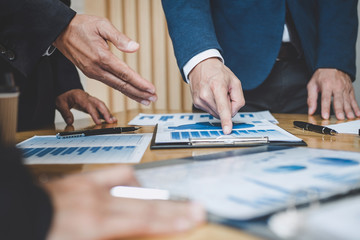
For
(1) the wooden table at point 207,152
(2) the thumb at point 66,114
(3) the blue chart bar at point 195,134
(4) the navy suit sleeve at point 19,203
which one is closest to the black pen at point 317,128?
(1) the wooden table at point 207,152

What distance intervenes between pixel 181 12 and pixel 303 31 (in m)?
0.51

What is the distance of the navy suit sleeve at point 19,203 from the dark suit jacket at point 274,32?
3.03 ft

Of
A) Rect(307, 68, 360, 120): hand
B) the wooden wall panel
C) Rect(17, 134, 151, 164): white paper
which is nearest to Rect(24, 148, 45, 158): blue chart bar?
Rect(17, 134, 151, 164): white paper

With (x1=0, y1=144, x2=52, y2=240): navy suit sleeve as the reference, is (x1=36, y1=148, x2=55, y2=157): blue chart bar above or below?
below

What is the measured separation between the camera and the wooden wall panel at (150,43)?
7.61ft

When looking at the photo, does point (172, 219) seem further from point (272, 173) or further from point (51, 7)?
point (51, 7)

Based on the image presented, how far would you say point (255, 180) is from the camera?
0.29 meters

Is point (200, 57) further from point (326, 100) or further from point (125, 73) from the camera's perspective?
point (326, 100)

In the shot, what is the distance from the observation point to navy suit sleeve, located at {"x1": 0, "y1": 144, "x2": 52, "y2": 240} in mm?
164

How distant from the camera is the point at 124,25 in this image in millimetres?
2363

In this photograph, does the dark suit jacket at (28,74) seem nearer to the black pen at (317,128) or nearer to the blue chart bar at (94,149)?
the blue chart bar at (94,149)

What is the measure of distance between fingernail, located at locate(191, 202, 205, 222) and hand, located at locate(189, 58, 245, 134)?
0.36 m

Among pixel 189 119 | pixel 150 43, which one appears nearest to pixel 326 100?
pixel 189 119

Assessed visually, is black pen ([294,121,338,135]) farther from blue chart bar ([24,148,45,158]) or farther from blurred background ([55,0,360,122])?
blurred background ([55,0,360,122])
